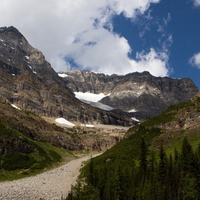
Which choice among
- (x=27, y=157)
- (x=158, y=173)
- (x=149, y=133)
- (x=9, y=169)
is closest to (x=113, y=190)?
(x=158, y=173)

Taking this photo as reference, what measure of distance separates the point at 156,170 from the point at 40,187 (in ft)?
104

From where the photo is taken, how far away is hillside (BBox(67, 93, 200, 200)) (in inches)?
2822

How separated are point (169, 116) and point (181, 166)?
39.0 metres

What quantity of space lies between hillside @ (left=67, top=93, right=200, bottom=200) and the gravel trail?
26.8ft

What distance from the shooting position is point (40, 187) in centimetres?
8738

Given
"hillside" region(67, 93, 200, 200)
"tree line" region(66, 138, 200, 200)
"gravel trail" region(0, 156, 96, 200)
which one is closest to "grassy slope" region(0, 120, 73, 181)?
"gravel trail" region(0, 156, 96, 200)

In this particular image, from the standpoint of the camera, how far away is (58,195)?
78.7 meters

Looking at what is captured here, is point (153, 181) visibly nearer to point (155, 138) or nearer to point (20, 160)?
point (155, 138)

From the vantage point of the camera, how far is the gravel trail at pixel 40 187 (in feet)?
246

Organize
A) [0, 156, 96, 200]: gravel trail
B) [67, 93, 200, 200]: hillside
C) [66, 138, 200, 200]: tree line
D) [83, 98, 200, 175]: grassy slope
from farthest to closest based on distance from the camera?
[83, 98, 200, 175]: grassy slope < [0, 156, 96, 200]: gravel trail < [67, 93, 200, 200]: hillside < [66, 138, 200, 200]: tree line

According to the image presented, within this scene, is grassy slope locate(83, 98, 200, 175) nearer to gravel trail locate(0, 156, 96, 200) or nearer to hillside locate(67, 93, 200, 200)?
hillside locate(67, 93, 200, 200)

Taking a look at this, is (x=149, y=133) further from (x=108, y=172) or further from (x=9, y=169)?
(x=9, y=169)

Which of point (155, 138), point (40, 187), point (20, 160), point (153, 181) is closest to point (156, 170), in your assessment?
point (153, 181)

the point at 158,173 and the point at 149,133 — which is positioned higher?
the point at 149,133
